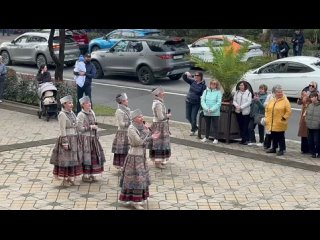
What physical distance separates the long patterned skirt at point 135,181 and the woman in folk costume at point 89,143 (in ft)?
4.63

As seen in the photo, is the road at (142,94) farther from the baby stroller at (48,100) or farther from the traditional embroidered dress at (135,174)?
the traditional embroidered dress at (135,174)

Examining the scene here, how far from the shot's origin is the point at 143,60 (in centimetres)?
2262

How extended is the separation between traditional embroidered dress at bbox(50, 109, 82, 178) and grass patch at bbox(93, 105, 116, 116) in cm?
660

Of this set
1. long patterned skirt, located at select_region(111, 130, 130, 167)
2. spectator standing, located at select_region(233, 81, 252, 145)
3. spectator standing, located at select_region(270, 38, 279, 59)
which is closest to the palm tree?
spectator standing, located at select_region(233, 81, 252, 145)

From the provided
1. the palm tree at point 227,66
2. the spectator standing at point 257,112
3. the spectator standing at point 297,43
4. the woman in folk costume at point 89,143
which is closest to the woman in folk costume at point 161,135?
the woman in folk costume at point 89,143

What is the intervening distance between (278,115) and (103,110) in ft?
21.6

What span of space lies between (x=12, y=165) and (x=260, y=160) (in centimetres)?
507

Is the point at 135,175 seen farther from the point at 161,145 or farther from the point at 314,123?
the point at 314,123

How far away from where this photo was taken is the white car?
61.5ft

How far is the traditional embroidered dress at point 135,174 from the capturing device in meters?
8.60

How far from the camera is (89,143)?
9.97m

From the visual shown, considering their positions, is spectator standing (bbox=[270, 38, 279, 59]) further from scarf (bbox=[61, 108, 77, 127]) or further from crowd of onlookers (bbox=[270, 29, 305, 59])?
scarf (bbox=[61, 108, 77, 127])
